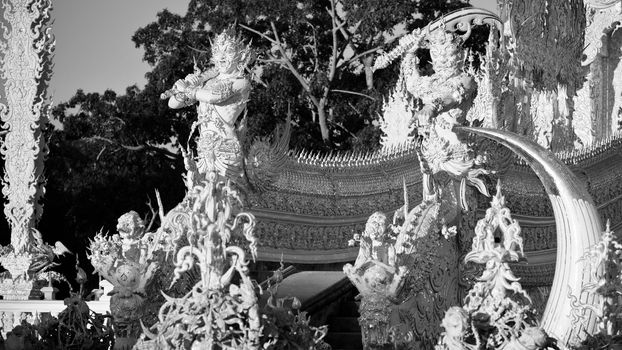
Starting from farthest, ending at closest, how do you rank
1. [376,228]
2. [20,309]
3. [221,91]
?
[20,309], [221,91], [376,228]

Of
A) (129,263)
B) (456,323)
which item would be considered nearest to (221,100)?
(129,263)

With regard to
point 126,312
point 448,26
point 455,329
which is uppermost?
point 448,26

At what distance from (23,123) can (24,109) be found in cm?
17

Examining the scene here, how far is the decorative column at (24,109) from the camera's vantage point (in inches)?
645

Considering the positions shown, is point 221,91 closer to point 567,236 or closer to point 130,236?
point 130,236

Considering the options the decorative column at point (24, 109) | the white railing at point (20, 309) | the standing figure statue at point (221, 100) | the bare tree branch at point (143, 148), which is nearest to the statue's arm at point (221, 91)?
the standing figure statue at point (221, 100)

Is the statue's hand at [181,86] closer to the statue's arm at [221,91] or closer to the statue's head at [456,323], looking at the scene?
the statue's arm at [221,91]

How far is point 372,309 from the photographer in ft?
36.0

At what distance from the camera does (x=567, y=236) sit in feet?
35.9

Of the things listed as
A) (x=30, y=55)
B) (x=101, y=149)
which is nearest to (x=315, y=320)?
(x=30, y=55)

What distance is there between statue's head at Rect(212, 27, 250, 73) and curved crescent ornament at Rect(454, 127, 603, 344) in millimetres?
3258

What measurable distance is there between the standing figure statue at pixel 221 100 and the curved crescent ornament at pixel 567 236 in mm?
2939

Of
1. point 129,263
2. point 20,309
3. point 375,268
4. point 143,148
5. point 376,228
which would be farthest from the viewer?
point 143,148

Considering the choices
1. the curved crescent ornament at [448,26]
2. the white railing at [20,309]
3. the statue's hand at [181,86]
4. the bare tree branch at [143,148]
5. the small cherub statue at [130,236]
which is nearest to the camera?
the small cherub statue at [130,236]
